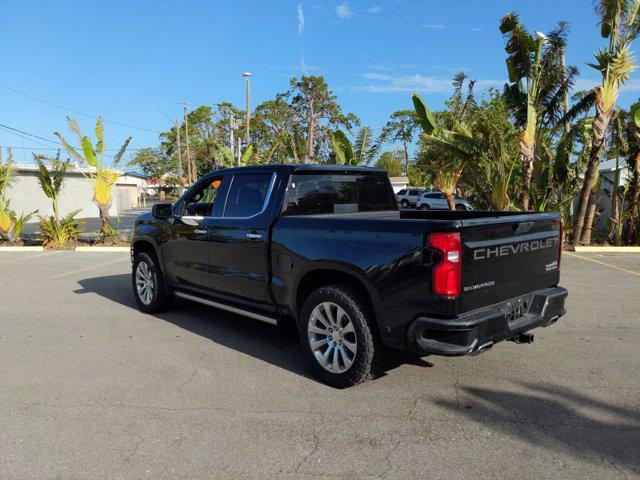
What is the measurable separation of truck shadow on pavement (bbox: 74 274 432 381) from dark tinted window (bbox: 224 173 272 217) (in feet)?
4.16

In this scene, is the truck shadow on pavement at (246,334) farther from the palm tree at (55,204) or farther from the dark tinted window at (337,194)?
the palm tree at (55,204)

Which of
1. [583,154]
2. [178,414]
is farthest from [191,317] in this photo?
[583,154]

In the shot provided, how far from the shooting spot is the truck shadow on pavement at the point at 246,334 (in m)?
4.73

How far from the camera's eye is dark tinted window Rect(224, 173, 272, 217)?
16.3 feet

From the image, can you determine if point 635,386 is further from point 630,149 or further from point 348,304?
point 630,149

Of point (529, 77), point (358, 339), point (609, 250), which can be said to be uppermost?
point (529, 77)

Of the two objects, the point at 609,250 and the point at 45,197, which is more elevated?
the point at 45,197

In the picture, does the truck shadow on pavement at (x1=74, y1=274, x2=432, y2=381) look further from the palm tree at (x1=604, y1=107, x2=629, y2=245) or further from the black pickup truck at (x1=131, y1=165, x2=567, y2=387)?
the palm tree at (x1=604, y1=107, x2=629, y2=245)

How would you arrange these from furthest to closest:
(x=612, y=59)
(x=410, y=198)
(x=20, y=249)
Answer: (x=410, y=198), (x=20, y=249), (x=612, y=59)

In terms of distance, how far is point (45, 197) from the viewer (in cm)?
3036

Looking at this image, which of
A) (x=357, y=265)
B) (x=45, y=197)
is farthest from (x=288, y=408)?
(x=45, y=197)

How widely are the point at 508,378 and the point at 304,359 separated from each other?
74.1 inches

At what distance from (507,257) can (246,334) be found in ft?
10.3

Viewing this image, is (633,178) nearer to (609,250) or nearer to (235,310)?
(609,250)
